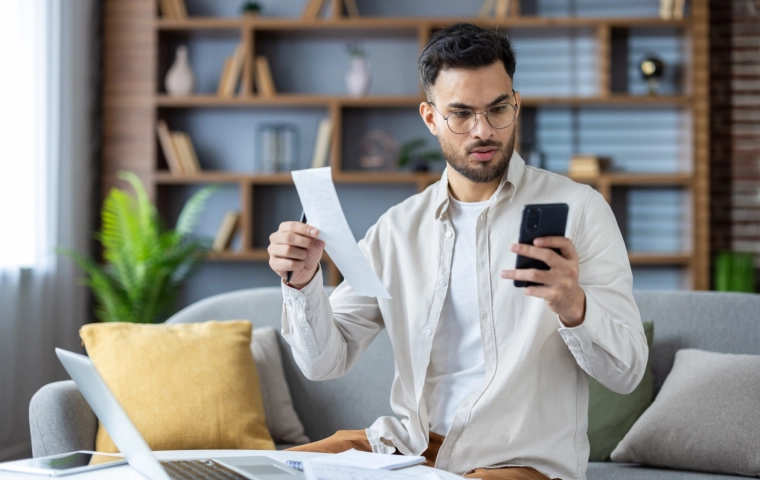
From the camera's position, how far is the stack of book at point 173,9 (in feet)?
14.5

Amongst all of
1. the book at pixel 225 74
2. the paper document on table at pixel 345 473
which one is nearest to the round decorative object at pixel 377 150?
the book at pixel 225 74

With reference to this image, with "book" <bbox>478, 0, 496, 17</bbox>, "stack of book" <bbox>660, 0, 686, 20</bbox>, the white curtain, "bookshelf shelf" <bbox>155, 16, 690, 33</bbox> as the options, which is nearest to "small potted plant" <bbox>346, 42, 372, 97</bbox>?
"bookshelf shelf" <bbox>155, 16, 690, 33</bbox>

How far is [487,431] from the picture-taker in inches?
59.9

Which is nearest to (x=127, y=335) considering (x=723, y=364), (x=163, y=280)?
(x=723, y=364)

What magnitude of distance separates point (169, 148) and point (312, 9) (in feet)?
3.45

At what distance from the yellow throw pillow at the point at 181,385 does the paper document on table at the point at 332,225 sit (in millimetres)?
911

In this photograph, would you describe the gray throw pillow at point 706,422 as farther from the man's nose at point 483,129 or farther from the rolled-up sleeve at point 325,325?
the man's nose at point 483,129

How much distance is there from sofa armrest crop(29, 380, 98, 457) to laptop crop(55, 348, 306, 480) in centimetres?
75

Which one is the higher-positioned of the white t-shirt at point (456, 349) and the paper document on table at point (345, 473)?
the white t-shirt at point (456, 349)

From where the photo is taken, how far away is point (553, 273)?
1199 mm

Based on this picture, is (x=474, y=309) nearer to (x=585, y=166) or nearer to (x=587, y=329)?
(x=587, y=329)

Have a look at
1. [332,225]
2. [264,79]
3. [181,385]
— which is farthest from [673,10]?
[332,225]

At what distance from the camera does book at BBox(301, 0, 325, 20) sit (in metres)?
4.38

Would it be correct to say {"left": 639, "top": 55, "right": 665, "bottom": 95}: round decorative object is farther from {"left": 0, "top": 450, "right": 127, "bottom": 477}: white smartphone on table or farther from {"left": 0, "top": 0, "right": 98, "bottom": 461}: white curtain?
{"left": 0, "top": 450, "right": 127, "bottom": 477}: white smartphone on table
